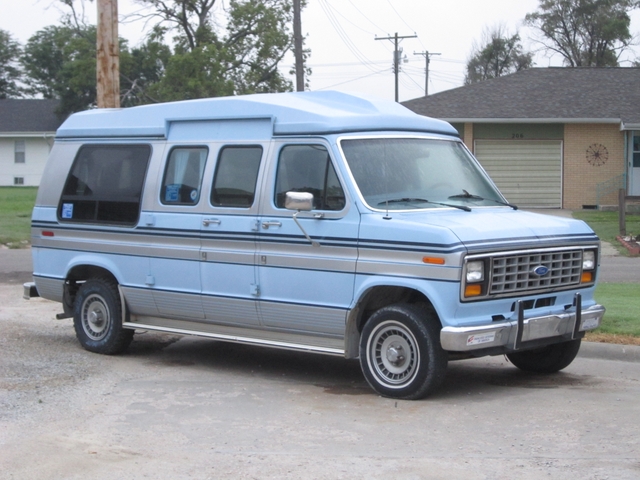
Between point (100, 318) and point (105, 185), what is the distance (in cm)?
137

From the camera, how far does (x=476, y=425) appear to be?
6.77 meters

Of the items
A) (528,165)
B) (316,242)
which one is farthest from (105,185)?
(528,165)

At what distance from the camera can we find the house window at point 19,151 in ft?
199

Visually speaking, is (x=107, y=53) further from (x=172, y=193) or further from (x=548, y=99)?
(x=548, y=99)

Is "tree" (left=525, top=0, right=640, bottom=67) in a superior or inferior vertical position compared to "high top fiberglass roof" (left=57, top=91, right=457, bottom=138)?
superior

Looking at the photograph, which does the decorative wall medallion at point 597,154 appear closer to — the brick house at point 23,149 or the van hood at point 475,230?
the van hood at point 475,230

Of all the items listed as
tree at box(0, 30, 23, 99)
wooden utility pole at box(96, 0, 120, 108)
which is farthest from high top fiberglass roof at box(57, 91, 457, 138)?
tree at box(0, 30, 23, 99)

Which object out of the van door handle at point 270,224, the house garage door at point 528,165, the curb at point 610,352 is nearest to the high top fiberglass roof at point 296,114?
the van door handle at point 270,224

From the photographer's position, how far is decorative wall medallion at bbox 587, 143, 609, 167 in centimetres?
3231

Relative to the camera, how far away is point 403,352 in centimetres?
758

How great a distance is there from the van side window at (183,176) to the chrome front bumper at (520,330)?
3.02 m

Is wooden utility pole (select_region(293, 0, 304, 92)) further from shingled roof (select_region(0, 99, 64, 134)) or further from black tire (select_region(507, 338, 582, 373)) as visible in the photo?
shingled roof (select_region(0, 99, 64, 134))

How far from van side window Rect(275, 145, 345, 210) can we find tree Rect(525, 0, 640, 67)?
177 ft

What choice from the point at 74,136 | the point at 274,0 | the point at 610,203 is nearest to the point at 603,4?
the point at 274,0
